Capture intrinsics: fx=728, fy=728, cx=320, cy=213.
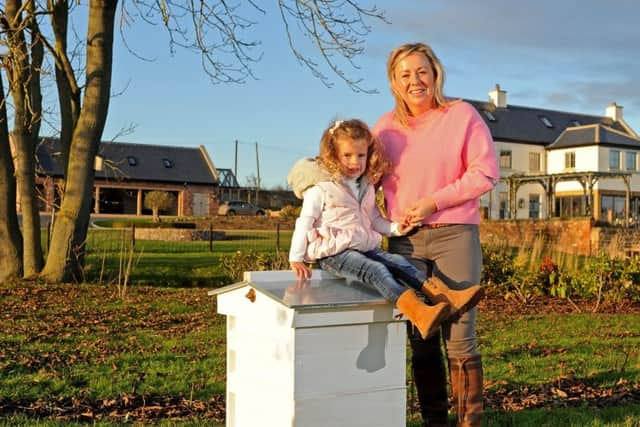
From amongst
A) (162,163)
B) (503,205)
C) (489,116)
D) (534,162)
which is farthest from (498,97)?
(162,163)

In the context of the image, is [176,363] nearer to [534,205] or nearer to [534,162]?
[534,205]

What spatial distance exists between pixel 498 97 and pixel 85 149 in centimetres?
3717

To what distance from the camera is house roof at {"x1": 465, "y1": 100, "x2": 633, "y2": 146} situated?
43.0 metres

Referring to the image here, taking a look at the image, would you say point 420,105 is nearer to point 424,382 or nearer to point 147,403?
point 424,382

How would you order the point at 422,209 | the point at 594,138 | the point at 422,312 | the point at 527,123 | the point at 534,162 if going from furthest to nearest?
the point at 527,123
the point at 534,162
the point at 594,138
the point at 422,209
the point at 422,312

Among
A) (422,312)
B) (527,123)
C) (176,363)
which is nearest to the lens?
(422,312)

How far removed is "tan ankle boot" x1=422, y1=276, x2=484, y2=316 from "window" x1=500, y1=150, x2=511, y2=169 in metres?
40.8

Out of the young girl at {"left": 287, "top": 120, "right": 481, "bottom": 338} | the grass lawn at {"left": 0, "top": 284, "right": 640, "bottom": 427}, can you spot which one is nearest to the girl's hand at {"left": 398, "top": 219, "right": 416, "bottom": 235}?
the young girl at {"left": 287, "top": 120, "right": 481, "bottom": 338}

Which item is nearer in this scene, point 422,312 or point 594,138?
point 422,312

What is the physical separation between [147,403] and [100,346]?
2.26 m

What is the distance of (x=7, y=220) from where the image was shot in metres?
12.0

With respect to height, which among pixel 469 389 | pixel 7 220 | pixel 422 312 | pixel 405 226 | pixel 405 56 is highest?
pixel 405 56

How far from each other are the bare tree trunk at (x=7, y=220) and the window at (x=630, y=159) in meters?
38.8

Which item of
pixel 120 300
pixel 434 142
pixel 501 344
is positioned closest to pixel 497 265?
pixel 501 344
